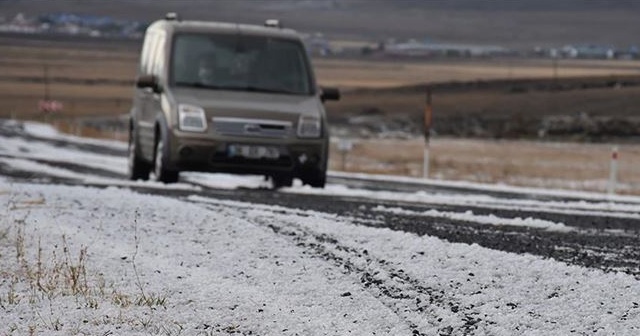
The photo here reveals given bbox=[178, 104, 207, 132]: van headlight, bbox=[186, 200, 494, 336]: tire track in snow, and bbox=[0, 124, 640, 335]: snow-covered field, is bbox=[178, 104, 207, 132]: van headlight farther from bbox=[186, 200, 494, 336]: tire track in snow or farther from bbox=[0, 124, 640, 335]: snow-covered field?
bbox=[186, 200, 494, 336]: tire track in snow

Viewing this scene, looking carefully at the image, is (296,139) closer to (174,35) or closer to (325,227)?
(174,35)

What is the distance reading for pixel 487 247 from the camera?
9.34 meters

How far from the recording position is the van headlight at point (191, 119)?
15594 mm

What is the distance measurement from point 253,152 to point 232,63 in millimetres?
1402

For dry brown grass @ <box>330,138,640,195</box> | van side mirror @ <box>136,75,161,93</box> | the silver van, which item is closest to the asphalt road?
the silver van

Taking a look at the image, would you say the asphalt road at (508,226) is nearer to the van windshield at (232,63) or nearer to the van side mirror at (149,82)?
the van side mirror at (149,82)

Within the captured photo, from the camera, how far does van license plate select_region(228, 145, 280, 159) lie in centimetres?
1564

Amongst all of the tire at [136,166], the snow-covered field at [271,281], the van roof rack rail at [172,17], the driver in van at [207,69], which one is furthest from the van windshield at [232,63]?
the snow-covered field at [271,281]

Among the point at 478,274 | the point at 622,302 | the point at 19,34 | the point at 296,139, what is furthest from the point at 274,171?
the point at 19,34

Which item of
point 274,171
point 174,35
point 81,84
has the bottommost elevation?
point 81,84

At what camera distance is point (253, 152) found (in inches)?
617

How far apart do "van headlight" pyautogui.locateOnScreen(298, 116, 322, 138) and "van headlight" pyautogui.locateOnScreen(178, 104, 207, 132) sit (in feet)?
3.97

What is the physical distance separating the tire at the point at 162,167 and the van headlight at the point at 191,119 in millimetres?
346

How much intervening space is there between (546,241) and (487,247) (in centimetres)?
94
